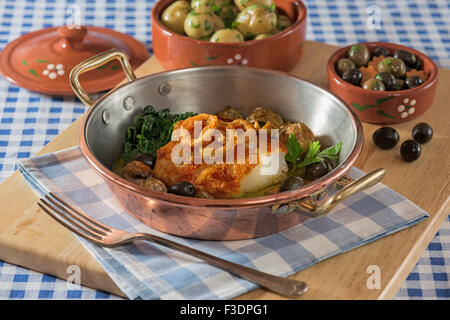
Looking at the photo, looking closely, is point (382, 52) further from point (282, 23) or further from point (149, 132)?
point (149, 132)

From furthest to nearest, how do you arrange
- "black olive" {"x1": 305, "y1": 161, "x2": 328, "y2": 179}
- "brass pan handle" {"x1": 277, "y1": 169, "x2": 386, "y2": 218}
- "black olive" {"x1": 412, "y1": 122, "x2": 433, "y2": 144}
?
"black olive" {"x1": 412, "y1": 122, "x2": 433, "y2": 144}
"black olive" {"x1": 305, "y1": 161, "x2": 328, "y2": 179}
"brass pan handle" {"x1": 277, "y1": 169, "x2": 386, "y2": 218}

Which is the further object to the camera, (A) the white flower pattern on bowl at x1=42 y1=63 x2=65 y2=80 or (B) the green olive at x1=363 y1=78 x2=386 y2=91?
(A) the white flower pattern on bowl at x1=42 y1=63 x2=65 y2=80

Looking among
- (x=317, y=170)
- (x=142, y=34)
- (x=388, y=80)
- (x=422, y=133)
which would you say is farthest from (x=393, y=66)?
(x=142, y=34)

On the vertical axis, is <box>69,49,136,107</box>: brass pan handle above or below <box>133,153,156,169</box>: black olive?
above

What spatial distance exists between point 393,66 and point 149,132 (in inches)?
29.6

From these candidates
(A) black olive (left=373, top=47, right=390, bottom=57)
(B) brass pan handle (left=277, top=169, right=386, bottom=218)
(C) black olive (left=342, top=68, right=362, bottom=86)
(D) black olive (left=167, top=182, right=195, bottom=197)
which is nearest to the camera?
(B) brass pan handle (left=277, top=169, right=386, bottom=218)

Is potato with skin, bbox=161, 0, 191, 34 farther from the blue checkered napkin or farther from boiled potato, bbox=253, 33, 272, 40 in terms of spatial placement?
the blue checkered napkin

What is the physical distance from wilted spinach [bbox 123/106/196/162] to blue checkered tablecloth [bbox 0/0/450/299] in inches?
15.3

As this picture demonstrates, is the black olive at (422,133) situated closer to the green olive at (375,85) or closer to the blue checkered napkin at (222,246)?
the green olive at (375,85)

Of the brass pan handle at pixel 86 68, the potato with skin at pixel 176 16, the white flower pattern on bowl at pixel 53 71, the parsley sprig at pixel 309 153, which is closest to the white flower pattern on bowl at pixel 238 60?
the potato with skin at pixel 176 16

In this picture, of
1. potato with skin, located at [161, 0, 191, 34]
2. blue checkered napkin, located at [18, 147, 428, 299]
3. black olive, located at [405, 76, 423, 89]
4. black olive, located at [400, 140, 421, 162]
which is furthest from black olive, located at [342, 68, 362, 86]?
potato with skin, located at [161, 0, 191, 34]

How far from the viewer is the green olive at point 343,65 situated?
1.85 m

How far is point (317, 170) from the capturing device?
1468 mm

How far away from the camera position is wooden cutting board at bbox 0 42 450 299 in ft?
4.14
